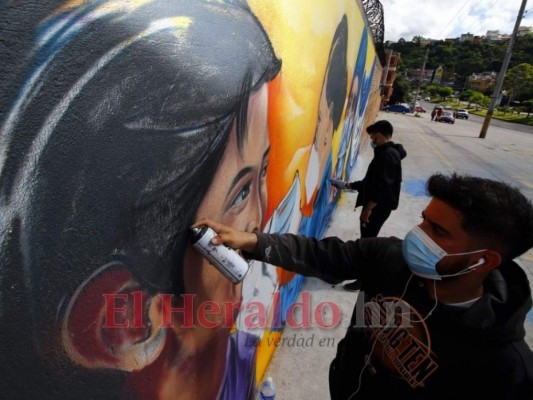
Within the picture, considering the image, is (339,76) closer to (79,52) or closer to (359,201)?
(359,201)

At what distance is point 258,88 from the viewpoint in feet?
4.72

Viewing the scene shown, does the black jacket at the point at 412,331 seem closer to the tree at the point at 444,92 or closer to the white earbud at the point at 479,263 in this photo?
the white earbud at the point at 479,263

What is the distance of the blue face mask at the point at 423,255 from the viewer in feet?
4.69

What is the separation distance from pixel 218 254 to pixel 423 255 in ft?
2.82

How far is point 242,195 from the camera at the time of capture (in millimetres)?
1583

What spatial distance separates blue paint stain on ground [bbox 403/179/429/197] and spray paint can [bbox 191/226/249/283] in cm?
729

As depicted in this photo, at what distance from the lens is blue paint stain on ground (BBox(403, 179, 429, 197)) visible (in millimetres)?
7855

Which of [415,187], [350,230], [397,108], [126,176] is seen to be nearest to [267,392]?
[126,176]

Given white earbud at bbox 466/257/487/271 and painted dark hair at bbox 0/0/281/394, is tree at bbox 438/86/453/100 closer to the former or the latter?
white earbud at bbox 466/257/487/271

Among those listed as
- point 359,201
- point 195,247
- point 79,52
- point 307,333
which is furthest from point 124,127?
point 359,201

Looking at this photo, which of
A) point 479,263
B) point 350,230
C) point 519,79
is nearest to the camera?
point 479,263

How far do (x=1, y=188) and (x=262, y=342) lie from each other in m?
2.22

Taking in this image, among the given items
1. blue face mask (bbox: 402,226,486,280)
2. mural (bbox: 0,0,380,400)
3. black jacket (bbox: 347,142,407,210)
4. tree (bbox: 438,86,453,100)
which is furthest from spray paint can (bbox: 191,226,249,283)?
tree (bbox: 438,86,453,100)

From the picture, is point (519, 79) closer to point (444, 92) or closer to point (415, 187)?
point (444, 92)
